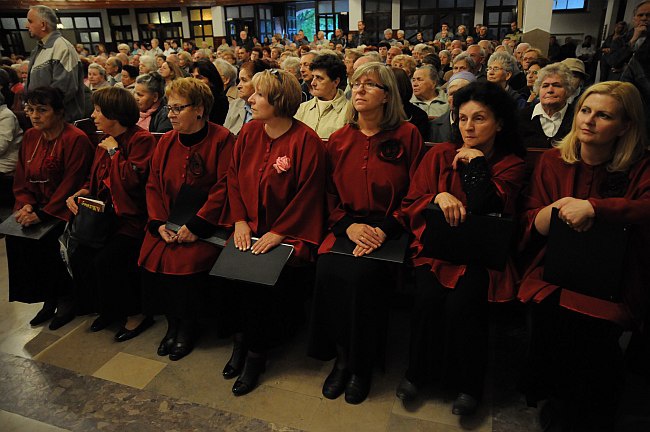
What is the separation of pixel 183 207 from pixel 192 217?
0.08 meters

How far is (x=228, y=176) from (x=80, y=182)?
1.27 m

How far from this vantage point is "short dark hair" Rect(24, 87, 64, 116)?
3.21 metres

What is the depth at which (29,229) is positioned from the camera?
3.24 metres

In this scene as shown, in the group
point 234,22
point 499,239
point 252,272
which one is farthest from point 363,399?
point 234,22

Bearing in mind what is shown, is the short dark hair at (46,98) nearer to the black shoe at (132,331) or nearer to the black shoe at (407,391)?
the black shoe at (132,331)

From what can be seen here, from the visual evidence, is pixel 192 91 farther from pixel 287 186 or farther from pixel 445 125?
pixel 445 125

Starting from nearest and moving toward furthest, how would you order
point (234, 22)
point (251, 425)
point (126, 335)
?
point (251, 425), point (126, 335), point (234, 22)

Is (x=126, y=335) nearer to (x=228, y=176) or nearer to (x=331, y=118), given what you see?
(x=228, y=176)

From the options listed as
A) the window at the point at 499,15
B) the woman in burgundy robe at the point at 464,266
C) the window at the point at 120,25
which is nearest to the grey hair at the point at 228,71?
the woman in burgundy robe at the point at 464,266

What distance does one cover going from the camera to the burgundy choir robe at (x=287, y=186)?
2.68m

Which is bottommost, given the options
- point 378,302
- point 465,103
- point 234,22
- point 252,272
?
point 378,302

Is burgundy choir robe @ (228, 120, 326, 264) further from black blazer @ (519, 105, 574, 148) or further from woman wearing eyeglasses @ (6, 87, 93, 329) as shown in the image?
black blazer @ (519, 105, 574, 148)

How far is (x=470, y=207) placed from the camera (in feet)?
7.23

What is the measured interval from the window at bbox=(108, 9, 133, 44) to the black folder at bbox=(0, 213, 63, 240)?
914 inches
